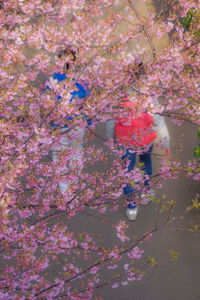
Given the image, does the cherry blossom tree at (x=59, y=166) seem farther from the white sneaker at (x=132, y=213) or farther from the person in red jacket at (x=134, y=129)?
the white sneaker at (x=132, y=213)

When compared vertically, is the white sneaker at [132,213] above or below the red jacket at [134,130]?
below

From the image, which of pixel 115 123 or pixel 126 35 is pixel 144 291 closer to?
pixel 115 123

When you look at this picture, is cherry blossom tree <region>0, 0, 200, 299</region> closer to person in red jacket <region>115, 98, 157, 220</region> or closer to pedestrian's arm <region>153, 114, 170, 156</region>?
person in red jacket <region>115, 98, 157, 220</region>

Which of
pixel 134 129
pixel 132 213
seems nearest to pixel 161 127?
pixel 134 129

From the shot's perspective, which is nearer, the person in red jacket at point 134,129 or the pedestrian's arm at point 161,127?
the person in red jacket at point 134,129

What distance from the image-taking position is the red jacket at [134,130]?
13.1ft

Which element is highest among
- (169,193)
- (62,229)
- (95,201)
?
(169,193)

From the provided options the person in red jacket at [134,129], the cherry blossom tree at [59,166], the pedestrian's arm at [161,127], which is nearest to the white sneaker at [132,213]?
the cherry blossom tree at [59,166]

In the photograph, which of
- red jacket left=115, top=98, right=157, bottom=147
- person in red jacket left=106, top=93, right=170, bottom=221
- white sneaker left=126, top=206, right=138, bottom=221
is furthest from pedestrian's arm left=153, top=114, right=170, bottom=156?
white sneaker left=126, top=206, right=138, bottom=221

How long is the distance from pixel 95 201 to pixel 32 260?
0.94 m

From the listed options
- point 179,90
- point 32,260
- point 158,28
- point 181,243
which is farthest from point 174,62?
point 32,260

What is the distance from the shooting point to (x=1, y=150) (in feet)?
9.77

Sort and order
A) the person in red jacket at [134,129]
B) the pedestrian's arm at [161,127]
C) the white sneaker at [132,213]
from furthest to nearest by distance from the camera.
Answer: the white sneaker at [132,213] < the pedestrian's arm at [161,127] < the person in red jacket at [134,129]

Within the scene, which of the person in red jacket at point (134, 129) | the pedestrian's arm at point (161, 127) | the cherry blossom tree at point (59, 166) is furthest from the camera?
the pedestrian's arm at point (161, 127)
